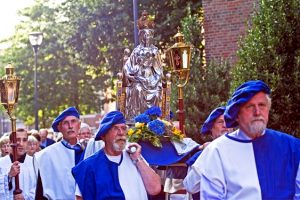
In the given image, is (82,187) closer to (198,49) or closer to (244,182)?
(244,182)

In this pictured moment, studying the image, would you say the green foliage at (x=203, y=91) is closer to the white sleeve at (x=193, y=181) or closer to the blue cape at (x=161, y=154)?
the blue cape at (x=161, y=154)

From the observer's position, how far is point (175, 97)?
1923 cm

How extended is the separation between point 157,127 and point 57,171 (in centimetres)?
234

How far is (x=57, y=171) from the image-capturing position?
28.9ft

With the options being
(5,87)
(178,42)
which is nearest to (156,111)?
(178,42)

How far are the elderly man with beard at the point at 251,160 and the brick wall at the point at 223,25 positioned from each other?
16.0 m

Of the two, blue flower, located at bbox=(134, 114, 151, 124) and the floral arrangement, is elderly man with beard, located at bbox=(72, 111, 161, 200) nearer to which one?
the floral arrangement

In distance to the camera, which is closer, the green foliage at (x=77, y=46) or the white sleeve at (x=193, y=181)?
the white sleeve at (x=193, y=181)

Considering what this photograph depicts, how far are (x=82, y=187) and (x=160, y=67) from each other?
705 cm

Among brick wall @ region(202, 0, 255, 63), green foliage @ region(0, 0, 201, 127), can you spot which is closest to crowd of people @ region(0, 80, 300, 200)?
brick wall @ region(202, 0, 255, 63)

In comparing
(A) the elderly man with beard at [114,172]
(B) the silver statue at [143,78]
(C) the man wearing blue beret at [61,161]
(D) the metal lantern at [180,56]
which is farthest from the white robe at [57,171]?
(B) the silver statue at [143,78]

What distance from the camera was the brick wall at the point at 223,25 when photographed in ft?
70.8

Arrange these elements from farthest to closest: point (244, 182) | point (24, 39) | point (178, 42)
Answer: point (24, 39) < point (178, 42) < point (244, 182)

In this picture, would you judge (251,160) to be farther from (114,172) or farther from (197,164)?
(114,172)
